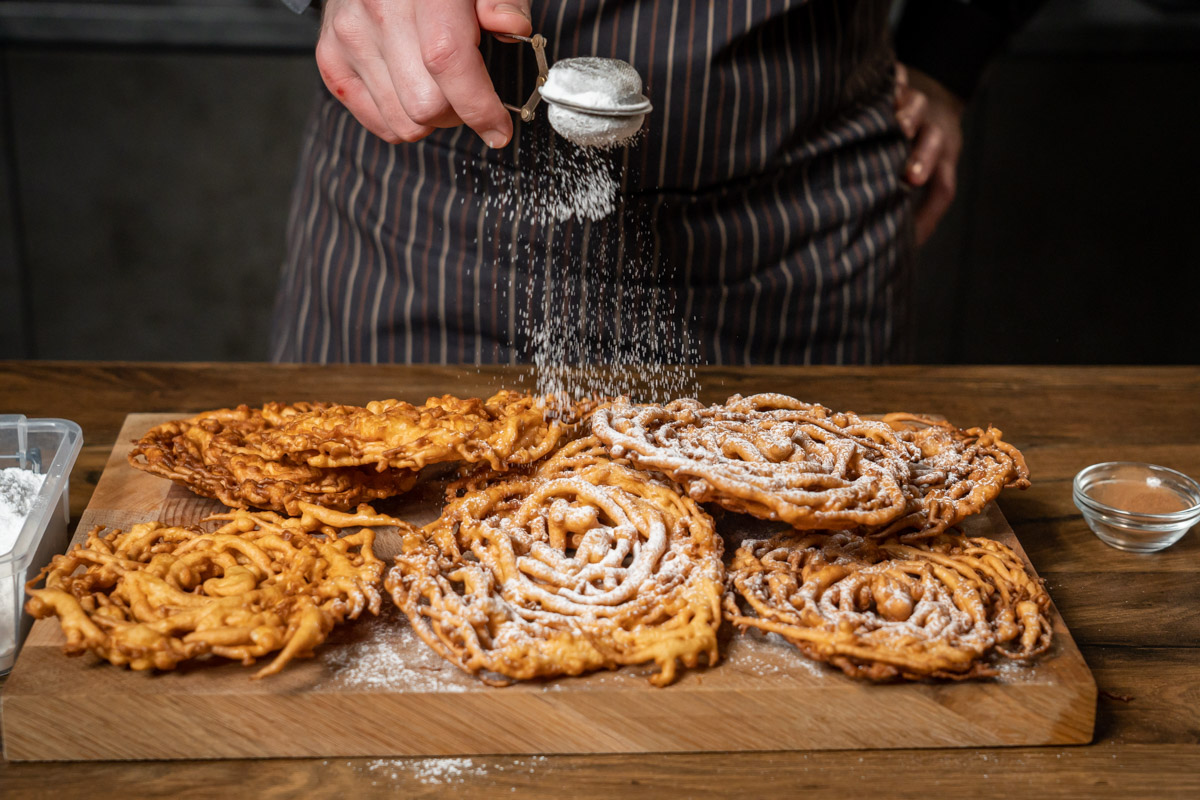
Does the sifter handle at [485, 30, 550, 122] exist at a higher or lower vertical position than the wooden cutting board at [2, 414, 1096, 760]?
higher

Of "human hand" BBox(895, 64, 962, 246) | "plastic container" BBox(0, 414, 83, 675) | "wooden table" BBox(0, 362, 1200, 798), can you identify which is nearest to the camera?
"wooden table" BBox(0, 362, 1200, 798)

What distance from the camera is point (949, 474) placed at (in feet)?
4.52

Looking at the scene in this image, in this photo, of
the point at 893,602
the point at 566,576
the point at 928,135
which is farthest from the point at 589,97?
the point at 928,135

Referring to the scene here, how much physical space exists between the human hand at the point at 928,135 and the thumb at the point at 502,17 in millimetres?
1180

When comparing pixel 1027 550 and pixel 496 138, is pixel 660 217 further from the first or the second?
pixel 1027 550

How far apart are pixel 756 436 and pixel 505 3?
0.61 metres

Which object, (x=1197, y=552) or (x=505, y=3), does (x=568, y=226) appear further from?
(x=1197, y=552)

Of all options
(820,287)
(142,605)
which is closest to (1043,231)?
(820,287)

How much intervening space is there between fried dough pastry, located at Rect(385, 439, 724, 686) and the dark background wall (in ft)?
9.05

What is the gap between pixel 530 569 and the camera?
119cm

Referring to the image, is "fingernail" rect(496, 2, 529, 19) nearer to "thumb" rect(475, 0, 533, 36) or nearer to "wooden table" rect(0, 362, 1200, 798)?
"thumb" rect(475, 0, 533, 36)

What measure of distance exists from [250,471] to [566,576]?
45 cm

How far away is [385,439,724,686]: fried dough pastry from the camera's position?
3.53 ft

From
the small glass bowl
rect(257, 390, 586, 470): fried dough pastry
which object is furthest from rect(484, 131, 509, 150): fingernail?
the small glass bowl
